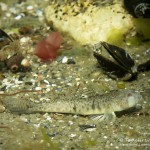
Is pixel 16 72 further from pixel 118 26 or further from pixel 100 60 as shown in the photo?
pixel 118 26

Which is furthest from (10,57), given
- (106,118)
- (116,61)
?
(106,118)

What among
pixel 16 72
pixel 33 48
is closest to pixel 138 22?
pixel 33 48

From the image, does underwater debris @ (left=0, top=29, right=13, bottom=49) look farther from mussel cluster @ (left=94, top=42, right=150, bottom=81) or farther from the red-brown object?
mussel cluster @ (left=94, top=42, right=150, bottom=81)

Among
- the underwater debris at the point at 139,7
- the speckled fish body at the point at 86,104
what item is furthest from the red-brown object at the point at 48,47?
Result: the speckled fish body at the point at 86,104

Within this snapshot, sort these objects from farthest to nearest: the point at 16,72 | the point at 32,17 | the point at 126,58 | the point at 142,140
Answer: the point at 32,17
the point at 16,72
the point at 126,58
the point at 142,140

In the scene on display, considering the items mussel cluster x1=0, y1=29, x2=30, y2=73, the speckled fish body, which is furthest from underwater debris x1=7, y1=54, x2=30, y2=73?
the speckled fish body

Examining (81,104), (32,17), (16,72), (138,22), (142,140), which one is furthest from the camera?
(32,17)

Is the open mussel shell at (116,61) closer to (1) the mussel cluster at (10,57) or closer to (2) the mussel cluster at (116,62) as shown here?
(2) the mussel cluster at (116,62)

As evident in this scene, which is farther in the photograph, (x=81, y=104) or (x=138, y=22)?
(x=138, y=22)
